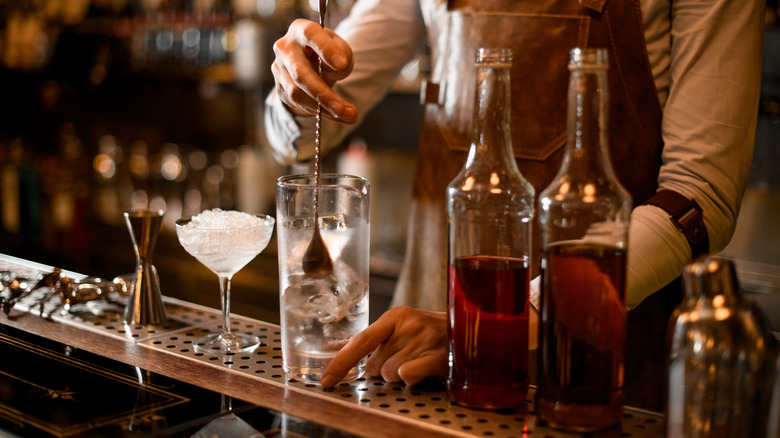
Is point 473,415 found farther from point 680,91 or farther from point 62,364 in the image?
point 680,91

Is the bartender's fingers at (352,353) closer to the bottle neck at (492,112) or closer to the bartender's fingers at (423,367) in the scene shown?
the bartender's fingers at (423,367)

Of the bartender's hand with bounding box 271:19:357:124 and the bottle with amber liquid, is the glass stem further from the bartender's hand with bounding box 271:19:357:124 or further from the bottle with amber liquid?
the bottle with amber liquid

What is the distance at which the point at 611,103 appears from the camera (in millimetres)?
1420

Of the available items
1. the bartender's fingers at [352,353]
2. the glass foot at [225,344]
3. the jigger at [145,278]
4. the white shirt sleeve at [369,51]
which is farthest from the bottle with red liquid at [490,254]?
the white shirt sleeve at [369,51]

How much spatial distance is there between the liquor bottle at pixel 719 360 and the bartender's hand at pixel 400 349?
358 millimetres

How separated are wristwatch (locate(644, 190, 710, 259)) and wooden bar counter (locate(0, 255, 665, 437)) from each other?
1.13 ft

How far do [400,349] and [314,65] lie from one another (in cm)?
42

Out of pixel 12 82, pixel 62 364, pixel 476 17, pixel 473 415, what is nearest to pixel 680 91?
pixel 476 17

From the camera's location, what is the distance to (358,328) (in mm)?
1027

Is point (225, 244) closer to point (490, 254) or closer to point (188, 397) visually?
point (188, 397)

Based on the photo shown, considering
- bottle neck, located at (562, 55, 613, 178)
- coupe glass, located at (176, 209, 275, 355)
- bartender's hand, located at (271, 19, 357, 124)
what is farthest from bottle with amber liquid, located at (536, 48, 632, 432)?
coupe glass, located at (176, 209, 275, 355)

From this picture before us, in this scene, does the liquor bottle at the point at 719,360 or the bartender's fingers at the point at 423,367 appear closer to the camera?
the liquor bottle at the point at 719,360

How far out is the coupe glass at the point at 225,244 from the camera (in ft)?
3.83

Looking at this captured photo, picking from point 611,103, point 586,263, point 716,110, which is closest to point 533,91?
point 611,103
